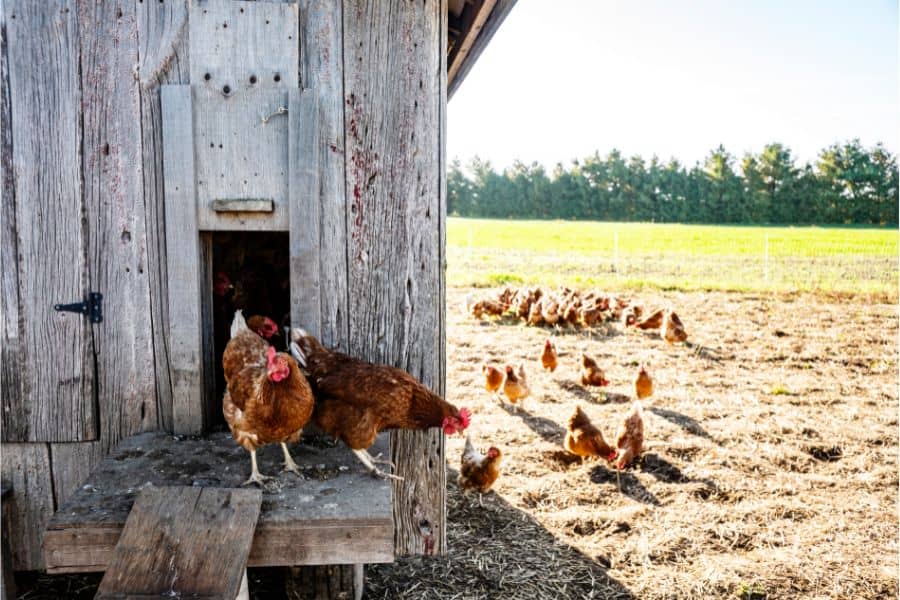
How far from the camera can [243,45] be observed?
2.78 m

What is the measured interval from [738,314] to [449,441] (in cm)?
804

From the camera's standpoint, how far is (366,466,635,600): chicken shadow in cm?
367

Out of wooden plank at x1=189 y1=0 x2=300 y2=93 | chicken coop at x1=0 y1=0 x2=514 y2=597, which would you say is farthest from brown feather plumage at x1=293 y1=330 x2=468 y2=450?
wooden plank at x1=189 y1=0 x2=300 y2=93

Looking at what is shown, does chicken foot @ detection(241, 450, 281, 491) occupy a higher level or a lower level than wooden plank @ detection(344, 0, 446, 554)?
lower

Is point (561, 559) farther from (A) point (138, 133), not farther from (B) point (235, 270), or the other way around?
(A) point (138, 133)

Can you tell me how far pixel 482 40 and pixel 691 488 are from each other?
140 inches

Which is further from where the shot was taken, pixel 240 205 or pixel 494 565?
pixel 494 565

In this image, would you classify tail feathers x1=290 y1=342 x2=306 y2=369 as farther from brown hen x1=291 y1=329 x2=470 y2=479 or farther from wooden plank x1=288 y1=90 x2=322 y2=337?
wooden plank x1=288 y1=90 x2=322 y2=337

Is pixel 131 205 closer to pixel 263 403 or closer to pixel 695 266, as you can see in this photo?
pixel 263 403

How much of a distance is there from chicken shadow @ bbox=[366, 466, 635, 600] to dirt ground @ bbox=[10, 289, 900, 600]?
12mm

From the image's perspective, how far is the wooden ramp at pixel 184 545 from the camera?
1.86 m

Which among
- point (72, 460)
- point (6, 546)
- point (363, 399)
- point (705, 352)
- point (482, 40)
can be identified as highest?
point (482, 40)

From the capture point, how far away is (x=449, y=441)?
6098 mm

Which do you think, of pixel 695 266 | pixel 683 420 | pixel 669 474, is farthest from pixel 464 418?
pixel 695 266
